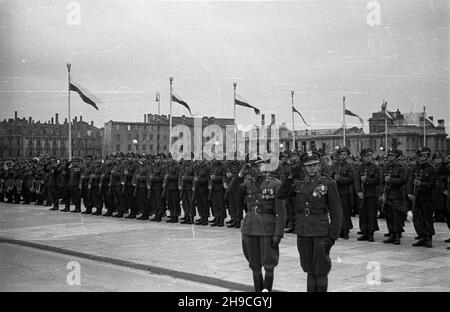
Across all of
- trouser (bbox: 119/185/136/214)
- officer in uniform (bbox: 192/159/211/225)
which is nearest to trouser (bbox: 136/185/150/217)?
trouser (bbox: 119/185/136/214)

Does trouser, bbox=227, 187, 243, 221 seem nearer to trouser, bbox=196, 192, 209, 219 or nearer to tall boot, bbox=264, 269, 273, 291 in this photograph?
trouser, bbox=196, 192, 209, 219

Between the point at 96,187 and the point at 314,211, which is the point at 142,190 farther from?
the point at 314,211

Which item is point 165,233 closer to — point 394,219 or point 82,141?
point 394,219

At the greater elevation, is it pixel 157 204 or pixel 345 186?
pixel 345 186

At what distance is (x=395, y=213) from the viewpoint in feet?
39.4

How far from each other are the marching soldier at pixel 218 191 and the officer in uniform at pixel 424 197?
5932mm

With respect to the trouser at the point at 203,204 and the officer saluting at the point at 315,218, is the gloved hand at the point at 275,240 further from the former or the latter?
the trouser at the point at 203,204

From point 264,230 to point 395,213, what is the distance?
19.7 ft

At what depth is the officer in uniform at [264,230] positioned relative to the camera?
7.01 m

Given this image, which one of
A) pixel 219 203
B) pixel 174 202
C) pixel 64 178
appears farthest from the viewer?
pixel 64 178

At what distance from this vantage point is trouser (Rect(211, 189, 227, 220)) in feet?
52.0

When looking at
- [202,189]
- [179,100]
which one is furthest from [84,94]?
[202,189]
